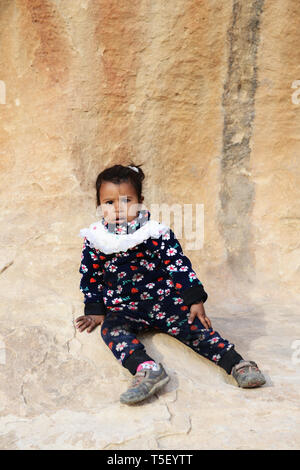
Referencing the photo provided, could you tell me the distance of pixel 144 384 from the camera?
5.39ft

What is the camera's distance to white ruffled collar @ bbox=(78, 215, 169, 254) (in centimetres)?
199

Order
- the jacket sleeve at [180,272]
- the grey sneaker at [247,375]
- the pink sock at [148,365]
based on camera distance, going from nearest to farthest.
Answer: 1. the pink sock at [148,365]
2. the grey sneaker at [247,375]
3. the jacket sleeve at [180,272]

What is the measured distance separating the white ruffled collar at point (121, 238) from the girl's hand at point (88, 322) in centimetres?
26

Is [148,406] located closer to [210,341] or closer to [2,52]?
[210,341]

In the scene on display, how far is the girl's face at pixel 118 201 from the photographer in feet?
6.65

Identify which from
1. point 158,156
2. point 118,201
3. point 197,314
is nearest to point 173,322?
point 197,314

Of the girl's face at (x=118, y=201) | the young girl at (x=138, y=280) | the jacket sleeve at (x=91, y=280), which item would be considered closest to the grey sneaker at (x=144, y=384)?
the young girl at (x=138, y=280)

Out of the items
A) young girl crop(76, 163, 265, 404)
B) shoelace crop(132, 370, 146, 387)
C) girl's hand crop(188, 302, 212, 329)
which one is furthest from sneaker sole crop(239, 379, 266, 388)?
shoelace crop(132, 370, 146, 387)

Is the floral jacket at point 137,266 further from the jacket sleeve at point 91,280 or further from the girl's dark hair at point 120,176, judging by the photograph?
the girl's dark hair at point 120,176

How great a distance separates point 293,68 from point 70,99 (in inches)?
50.6

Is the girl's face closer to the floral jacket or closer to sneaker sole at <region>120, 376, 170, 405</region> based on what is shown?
the floral jacket

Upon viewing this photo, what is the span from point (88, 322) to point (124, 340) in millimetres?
213

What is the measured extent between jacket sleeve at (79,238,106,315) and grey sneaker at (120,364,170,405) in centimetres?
43

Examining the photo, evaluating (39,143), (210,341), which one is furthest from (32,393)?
(39,143)
